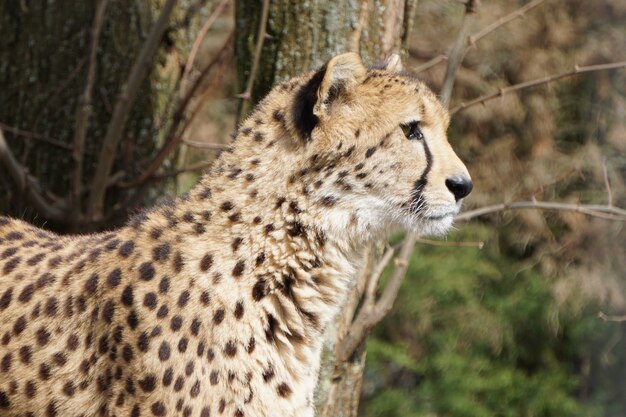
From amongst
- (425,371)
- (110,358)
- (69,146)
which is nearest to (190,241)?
(110,358)

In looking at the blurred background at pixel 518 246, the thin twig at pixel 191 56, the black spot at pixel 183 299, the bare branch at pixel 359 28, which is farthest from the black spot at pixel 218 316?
the blurred background at pixel 518 246

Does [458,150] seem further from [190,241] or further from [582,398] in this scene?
[190,241]

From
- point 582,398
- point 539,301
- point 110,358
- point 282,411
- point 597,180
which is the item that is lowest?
point 582,398

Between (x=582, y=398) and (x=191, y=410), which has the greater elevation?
(x=191, y=410)

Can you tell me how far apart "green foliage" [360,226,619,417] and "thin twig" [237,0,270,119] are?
4909 mm

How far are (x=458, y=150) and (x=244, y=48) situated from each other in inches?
214

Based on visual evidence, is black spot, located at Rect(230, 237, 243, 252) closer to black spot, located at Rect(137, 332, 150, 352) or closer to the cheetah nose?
black spot, located at Rect(137, 332, 150, 352)

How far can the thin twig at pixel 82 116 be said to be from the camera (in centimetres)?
588

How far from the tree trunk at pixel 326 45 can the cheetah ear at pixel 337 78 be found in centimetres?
104

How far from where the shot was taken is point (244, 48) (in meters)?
5.35

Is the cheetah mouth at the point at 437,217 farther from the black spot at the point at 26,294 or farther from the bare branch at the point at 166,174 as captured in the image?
the bare branch at the point at 166,174

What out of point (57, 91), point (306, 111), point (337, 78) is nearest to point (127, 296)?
point (306, 111)

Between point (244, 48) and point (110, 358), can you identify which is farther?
point (244, 48)

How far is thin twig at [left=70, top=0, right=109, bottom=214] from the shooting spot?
5875 mm
